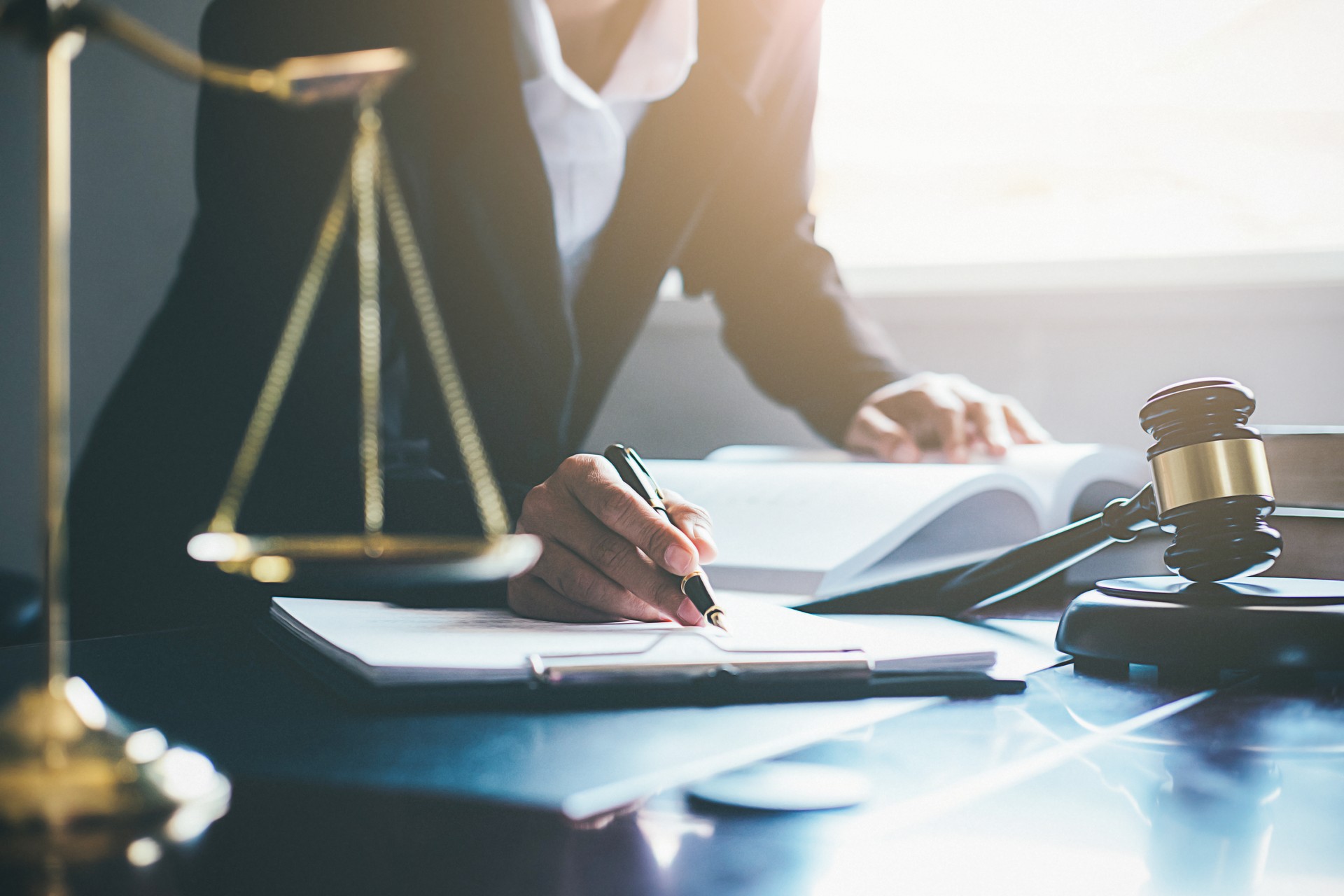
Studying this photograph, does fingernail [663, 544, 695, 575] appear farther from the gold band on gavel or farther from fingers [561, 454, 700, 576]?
the gold band on gavel

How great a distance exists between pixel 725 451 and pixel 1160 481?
744 millimetres

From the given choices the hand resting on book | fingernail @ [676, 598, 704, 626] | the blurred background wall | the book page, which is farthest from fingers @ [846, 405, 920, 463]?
fingernail @ [676, 598, 704, 626]

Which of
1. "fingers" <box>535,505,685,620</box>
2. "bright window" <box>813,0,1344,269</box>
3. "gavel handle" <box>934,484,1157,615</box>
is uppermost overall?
"bright window" <box>813,0,1344,269</box>

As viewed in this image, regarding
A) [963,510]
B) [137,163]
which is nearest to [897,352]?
[963,510]

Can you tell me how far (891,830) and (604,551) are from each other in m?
0.29

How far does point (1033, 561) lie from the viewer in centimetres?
62

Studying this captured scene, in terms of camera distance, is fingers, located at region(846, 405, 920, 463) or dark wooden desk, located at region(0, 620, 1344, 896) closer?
dark wooden desk, located at region(0, 620, 1344, 896)

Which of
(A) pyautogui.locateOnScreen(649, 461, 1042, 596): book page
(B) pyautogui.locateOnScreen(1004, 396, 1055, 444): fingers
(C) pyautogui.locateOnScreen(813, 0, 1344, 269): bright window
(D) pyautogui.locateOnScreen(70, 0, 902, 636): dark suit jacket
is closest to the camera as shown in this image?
(A) pyautogui.locateOnScreen(649, 461, 1042, 596): book page

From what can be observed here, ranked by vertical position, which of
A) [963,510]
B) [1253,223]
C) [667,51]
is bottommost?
[963,510]

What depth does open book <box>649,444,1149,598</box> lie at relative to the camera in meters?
0.68

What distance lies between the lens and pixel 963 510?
0.77 metres

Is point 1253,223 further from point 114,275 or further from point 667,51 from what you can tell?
point 114,275

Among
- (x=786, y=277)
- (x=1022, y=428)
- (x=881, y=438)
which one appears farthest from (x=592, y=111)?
(x=1022, y=428)

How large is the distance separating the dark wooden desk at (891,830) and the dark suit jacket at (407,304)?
41cm
